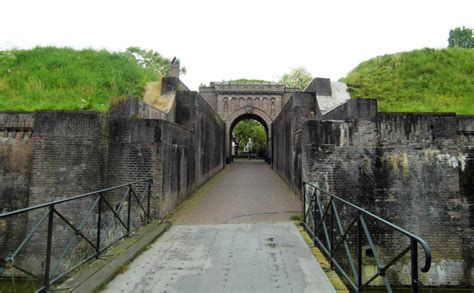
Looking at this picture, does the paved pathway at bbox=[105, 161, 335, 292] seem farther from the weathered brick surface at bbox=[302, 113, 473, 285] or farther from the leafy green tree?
the leafy green tree

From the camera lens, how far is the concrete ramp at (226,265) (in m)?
4.07

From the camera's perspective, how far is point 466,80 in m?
14.9

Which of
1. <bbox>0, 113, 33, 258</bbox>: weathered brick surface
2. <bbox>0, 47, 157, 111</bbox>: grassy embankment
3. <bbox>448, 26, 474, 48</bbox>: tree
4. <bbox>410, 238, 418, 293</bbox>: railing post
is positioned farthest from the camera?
<bbox>448, 26, 474, 48</bbox>: tree

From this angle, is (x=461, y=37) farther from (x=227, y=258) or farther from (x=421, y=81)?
(x=227, y=258)

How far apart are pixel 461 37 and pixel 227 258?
205 ft

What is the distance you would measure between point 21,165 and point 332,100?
11280 mm

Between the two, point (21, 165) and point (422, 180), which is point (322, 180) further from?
point (21, 165)

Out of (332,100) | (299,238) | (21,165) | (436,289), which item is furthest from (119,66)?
(436,289)

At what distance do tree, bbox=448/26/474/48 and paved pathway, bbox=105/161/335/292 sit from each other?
5495 centimetres

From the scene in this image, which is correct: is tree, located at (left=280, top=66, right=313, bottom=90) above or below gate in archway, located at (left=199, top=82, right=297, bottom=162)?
above

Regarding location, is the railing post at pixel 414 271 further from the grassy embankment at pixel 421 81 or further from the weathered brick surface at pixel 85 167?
the grassy embankment at pixel 421 81

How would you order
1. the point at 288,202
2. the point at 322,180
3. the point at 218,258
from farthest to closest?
the point at 288,202 → the point at 322,180 → the point at 218,258

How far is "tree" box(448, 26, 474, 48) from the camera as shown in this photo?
1901 inches

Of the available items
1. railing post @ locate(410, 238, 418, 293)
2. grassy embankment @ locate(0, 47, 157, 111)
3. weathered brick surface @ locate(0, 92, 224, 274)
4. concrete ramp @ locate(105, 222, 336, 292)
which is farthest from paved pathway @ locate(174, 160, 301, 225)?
railing post @ locate(410, 238, 418, 293)
